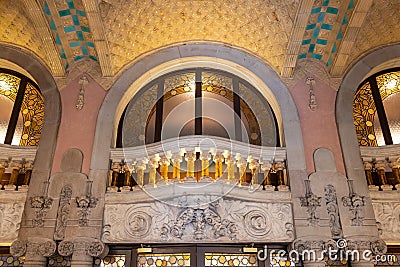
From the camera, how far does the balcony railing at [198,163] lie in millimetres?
6406

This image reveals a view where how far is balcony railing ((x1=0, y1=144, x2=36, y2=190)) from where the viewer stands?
691 cm

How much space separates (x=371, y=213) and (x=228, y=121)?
3011mm

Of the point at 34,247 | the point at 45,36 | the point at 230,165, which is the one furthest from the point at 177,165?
the point at 45,36

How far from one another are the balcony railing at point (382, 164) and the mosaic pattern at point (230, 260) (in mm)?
2445

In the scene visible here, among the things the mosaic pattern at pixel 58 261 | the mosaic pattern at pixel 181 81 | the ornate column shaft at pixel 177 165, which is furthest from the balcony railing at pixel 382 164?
the mosaic pattern at pixel 58 261

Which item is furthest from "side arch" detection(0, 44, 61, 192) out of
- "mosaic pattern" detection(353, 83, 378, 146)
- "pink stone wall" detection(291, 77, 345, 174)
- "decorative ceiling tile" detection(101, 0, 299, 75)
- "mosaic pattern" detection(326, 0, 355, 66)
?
"mosaic pattern" detection(353, 83, 378, 146)

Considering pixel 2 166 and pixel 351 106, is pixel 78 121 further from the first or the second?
pixel 351 106

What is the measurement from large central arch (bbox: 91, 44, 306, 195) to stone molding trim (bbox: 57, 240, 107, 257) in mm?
918

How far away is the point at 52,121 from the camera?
7.12m

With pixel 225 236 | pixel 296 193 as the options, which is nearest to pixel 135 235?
pixel 225 236

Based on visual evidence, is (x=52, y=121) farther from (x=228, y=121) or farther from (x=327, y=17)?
(x=327, y=17)

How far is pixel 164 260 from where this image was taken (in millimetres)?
6098

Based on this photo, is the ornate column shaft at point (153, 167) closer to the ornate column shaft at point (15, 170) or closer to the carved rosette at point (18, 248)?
the carved rosette at point (18, 248)

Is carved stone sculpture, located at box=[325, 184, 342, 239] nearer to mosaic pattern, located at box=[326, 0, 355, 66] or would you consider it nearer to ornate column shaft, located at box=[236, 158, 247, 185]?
ornate column shaft, located at box=[236, 158, 247, 185]
